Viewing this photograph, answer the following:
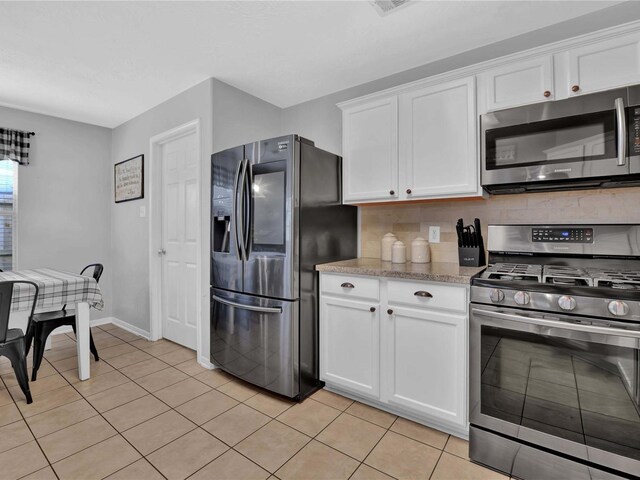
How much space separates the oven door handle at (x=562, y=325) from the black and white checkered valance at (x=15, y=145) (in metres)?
4.46

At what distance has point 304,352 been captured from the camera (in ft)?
7.31

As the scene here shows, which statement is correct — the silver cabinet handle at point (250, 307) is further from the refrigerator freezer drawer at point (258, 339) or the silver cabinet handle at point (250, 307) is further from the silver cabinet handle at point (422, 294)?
the silver cabinet handle at point (422, 294)

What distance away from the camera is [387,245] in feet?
8.19

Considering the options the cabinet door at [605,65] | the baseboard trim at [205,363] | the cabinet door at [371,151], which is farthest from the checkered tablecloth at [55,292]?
the cabinet door at [605,65]

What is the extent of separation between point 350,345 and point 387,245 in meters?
0.81

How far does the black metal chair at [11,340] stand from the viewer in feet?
6.61

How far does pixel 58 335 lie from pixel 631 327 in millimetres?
4870

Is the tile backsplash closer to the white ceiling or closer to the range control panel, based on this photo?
the range control panel

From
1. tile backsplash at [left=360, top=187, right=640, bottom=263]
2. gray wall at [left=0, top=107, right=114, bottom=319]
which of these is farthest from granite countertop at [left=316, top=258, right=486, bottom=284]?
gray wall at [left=0, top=107, right=114, bottom=319]

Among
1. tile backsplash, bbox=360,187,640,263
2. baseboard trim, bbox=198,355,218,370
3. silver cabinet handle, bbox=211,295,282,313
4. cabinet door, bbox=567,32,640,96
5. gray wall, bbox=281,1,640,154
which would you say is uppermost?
gray wall, bbox=281,1,640,154

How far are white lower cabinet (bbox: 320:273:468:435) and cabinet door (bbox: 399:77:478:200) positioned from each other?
694 mm

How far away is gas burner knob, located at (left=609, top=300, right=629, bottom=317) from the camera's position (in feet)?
4.35

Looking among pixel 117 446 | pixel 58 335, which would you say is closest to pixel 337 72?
pixel 117 446

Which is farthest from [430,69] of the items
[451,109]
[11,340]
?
[11,340]
